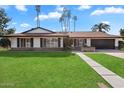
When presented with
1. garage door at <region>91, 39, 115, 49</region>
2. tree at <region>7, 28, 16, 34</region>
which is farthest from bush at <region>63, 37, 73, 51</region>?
tree at <region>7, 28, 16, 34</region>

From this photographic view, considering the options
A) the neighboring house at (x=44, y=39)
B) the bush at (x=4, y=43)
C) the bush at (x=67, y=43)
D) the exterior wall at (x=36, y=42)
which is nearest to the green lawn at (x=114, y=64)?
the bush at (x=67, y=43)

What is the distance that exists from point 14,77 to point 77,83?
2.87m

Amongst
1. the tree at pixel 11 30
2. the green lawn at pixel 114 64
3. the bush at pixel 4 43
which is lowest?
the green lawn at pixel 114 64

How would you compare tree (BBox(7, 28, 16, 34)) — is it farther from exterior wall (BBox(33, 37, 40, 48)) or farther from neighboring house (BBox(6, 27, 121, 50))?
exterior wall (BBox(33, 37, 40, 48))

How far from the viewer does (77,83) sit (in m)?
9.45

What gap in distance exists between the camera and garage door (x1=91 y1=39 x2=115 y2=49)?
38.7 meters

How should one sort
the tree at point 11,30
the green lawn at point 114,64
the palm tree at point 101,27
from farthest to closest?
1. the palm tree at point 101,27
2. the tree at point 11,30
3. the green lawn at point 114,64

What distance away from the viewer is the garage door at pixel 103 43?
3866 cm

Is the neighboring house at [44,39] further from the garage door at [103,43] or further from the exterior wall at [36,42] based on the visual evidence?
the garage door at [103,43]

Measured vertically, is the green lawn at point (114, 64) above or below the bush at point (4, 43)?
below

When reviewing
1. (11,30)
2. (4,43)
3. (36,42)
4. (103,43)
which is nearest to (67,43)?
(36,42)
